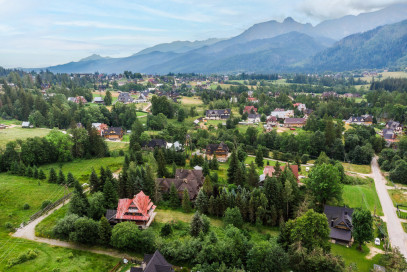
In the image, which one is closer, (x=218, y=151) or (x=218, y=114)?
(x=218, y=151)

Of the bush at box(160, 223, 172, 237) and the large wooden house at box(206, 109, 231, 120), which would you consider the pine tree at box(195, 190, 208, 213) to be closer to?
the bush at box(160, 223, 172, 237)

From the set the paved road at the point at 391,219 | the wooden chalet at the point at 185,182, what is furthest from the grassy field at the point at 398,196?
the wooden chalet at the point at 185,182

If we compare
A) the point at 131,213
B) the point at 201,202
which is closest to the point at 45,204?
the point at 131,213

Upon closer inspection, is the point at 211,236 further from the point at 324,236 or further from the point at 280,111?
the point at 280,111

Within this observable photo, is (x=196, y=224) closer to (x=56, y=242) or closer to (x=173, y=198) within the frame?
(x=173, y=198)

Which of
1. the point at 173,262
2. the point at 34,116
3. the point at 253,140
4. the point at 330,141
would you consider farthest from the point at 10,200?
the point at 330,141

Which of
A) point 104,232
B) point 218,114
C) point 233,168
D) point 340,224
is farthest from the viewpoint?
point 218,114
